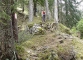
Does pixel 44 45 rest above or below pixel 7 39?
below

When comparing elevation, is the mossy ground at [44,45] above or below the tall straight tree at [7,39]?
below

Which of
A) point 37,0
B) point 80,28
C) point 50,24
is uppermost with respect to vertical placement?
point 37,0

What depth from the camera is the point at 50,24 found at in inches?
618

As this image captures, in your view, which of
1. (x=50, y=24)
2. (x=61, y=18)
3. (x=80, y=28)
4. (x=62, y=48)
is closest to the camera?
(x=62, y=48)

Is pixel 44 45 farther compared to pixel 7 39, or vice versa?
pixel 44 45

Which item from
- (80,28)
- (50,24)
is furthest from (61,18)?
(50,24)

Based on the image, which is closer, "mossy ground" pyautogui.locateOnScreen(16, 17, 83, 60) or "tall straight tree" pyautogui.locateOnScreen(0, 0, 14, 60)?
"tall straight tree" pyautogui.locateOnScreen(0, 0, 14, 60)

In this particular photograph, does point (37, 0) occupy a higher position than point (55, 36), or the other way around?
point (37, 0)

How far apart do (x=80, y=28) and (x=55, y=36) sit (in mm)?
11896

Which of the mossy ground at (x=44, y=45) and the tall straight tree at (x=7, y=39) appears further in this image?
the mossy ground at (x=44, y=45)

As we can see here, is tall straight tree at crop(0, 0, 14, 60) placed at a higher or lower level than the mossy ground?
higher

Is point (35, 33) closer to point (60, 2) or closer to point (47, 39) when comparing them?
point (47, 39)

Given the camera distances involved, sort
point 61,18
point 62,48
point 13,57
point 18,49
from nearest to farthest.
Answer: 1. point 13,57
2. point 18,49
3. point 62,48
4. point 61,18

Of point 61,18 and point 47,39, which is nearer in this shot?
point 47,39
